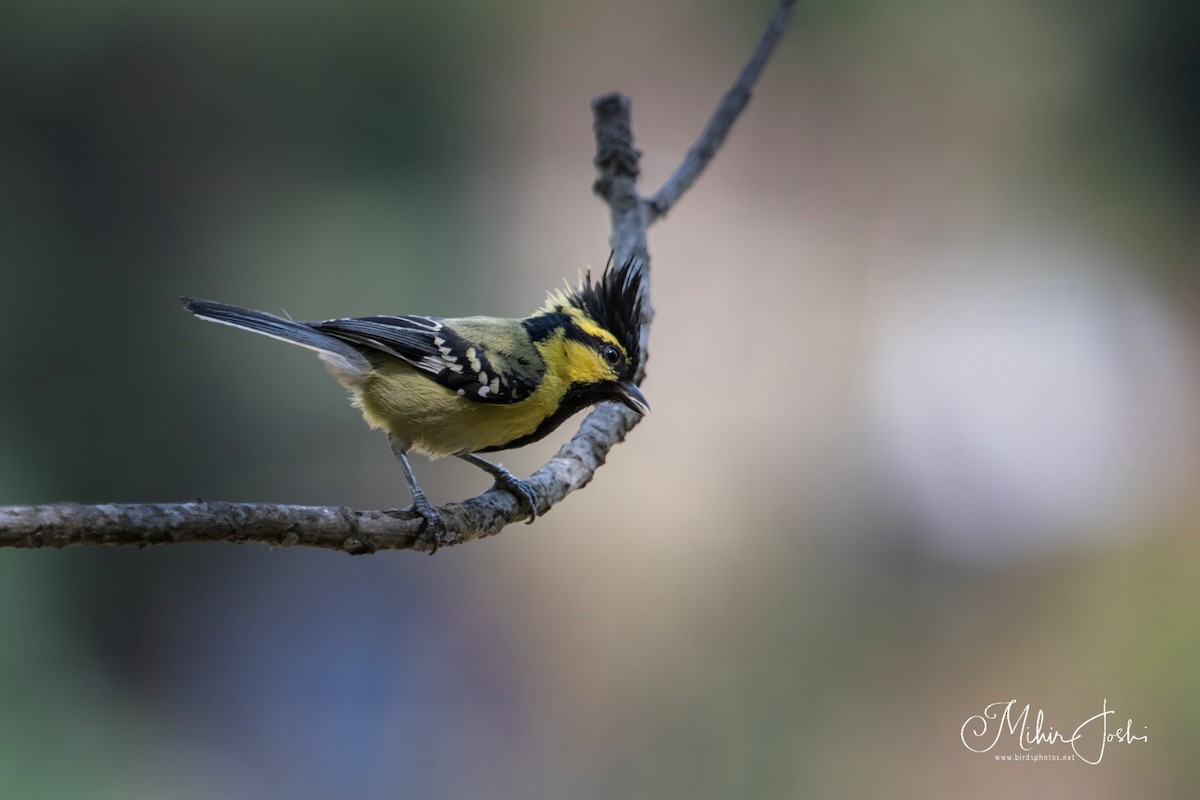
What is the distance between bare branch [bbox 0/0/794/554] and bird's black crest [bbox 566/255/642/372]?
49 millimetres

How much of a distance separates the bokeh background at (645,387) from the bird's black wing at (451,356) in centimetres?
137

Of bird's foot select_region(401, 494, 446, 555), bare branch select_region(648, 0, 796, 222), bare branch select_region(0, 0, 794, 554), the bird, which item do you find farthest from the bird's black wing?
bare branch select_region(648, 0, 796, 222)

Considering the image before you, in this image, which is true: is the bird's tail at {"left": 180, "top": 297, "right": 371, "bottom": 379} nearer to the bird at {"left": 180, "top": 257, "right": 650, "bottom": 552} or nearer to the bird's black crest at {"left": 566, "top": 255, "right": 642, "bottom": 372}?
the bird at {"left": 180, "top": 257, "right": 650, "bottom": 552}

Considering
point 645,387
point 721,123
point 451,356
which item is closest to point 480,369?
point 451,356

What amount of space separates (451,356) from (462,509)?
349 mm

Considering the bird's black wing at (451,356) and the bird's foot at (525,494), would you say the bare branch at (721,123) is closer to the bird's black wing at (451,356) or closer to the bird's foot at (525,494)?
the bird's black wing at (451,356)

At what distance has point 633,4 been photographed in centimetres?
374

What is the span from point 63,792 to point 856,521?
2363 millimetres

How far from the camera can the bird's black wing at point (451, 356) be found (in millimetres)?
1653

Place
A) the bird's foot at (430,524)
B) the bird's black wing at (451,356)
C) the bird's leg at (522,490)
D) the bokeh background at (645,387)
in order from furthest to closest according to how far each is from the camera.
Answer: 1. the bokeh background at (645,387)
2. the bird's black wing at (451,356)
3. the bird's leg at (522,490)
4. the bird's foot at (430,524)

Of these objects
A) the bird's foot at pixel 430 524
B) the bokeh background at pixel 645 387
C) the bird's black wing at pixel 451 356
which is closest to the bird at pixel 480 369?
A: the bird's black wing at pixel 451 356

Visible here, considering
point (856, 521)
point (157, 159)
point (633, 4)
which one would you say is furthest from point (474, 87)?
point (856, 521)

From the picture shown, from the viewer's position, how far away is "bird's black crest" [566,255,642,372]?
173cm

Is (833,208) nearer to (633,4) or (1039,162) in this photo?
(1039,162)
